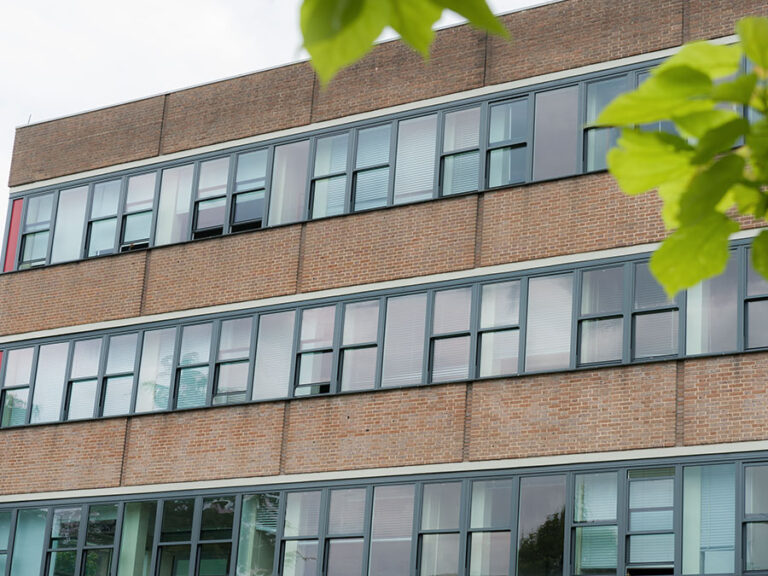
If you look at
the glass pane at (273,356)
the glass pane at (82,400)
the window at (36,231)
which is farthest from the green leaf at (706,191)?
the window at (36,231)

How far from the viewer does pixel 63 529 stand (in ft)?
72.4

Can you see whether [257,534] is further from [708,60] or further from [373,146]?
[708,60]

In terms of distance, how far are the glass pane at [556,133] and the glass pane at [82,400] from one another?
832 cm

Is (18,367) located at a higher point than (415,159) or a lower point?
lower

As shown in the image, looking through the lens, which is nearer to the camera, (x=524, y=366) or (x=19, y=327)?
(x=524, y=366)

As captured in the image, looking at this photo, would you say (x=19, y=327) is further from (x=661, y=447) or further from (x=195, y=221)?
(x=661, y=447)

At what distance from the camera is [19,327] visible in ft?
77.9

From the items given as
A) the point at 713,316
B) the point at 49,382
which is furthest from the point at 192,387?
the point at 713,316

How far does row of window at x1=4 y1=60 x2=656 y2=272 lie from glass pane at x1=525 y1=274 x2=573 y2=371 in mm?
1649

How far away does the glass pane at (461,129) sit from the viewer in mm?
20172

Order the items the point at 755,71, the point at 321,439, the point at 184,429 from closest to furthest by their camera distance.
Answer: the point at 755,71 < the point at 321,439 < the point at 184,429

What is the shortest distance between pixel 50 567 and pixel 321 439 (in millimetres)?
5431

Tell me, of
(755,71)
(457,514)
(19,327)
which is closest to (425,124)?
(457,514)

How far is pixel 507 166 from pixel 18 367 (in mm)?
9519
